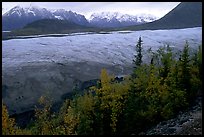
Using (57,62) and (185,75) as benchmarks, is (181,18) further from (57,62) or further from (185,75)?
(185,75)

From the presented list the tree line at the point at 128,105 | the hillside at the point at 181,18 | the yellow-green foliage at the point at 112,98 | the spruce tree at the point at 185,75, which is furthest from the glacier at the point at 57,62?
the hillside at the point at 181,18

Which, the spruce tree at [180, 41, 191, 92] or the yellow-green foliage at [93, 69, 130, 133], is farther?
the spruce tree at [180, 41, 191, 92]

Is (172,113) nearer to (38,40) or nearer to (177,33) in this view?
(38,40)

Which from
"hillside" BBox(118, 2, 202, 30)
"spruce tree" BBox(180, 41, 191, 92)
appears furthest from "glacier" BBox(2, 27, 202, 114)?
"hillside" BBox(118, 2, 202, 30)

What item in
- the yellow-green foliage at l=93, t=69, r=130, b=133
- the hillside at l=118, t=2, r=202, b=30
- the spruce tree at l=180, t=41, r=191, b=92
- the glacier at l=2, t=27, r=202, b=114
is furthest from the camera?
the hillside at l=118, t=2, r=202, b=30

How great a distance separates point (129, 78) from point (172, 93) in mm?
3129

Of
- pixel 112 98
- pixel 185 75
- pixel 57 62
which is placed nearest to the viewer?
pixel 112 98

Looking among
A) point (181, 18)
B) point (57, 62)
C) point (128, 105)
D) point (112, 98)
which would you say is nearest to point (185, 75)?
point (128, 105)

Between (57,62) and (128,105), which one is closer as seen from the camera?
(128,105)

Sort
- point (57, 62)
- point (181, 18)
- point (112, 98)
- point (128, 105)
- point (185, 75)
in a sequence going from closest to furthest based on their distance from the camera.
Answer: point (112, 98)
point (128, 105)
point (185, 75)
point (57, 62)
point (181, 18)

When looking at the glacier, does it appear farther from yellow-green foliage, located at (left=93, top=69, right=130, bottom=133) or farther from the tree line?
yellow-green foliage, located at (left=93, top=69, right=130, bottom=133)

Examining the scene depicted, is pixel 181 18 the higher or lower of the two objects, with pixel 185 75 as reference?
lower

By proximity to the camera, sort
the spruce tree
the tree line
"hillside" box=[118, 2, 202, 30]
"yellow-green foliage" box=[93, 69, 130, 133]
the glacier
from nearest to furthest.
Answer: the tree line, "yellow-green foliage" box=[93, 69, 130, 133], the spruce tree, the glacier, "hillside" box=[118, 2, 202, 30]

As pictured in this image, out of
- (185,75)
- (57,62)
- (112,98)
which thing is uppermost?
(185,75)
